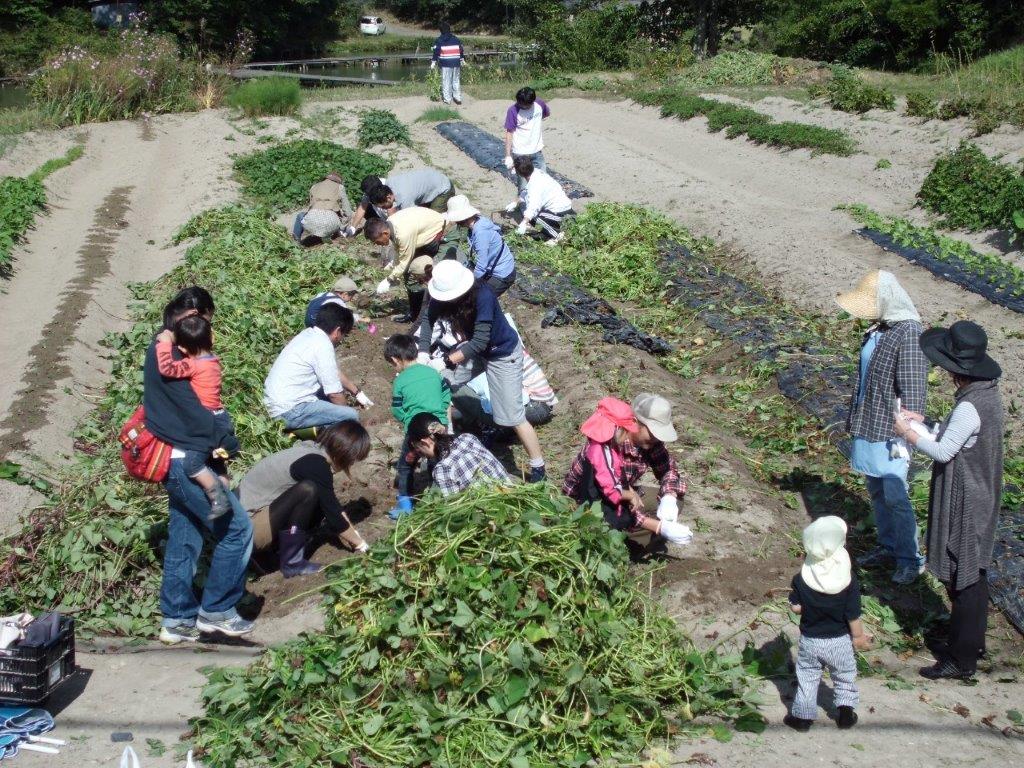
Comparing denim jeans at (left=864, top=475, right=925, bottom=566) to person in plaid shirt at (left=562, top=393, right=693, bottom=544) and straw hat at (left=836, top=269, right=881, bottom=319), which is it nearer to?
straw hat at (left=836, top=269, right=881, bottom=319)

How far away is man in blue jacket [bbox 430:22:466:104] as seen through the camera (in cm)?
2112

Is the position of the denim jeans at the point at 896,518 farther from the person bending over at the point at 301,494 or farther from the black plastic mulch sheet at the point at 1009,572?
the person bending over at the point at 301,494

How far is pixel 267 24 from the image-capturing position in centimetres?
4366

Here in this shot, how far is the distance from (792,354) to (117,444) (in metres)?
5.62

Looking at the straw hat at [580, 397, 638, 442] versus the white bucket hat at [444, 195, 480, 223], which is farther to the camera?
the white bucket hat at [444, 195, 480, 223]

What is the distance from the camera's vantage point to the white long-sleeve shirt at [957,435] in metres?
4.68

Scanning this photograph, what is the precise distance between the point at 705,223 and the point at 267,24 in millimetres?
36443

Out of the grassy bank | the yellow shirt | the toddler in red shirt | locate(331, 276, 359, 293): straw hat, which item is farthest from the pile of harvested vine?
the grassy bank

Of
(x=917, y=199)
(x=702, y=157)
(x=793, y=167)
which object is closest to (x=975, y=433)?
(x=917, y=199)

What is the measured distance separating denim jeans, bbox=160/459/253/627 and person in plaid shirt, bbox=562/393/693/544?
1.89 metres

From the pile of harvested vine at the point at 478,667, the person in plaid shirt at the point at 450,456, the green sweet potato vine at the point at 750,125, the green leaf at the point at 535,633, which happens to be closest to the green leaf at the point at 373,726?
the pile of harvested vine at the point at 478,667

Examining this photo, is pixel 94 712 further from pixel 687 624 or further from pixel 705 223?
pixel 705 223

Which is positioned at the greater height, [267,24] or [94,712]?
[267,24]

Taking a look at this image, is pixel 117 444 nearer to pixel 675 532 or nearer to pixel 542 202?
pixel 675 532
